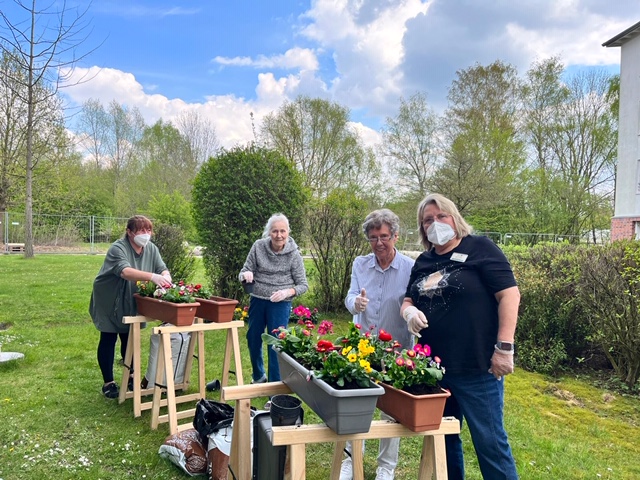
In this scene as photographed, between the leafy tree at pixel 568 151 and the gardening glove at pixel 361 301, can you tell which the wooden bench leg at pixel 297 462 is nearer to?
the gardening glove at pixel 361 301

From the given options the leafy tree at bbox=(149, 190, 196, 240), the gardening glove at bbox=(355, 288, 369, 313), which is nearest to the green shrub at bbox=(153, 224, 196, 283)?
the gardening glove at bbox=(355, 288, 369, 313)

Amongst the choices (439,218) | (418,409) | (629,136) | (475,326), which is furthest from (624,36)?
(418,409)

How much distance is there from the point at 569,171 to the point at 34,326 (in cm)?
2262

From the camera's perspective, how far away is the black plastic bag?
8.79ft

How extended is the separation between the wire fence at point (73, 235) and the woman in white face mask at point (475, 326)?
17127 millimetres

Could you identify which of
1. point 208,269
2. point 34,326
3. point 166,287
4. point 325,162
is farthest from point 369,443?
point 325,162

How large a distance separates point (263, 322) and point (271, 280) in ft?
1.26

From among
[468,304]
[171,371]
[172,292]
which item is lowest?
[171,371]

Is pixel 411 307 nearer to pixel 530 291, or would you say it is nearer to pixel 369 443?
pixel 369 443

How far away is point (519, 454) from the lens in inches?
120

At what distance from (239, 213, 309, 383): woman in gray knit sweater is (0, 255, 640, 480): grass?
530 millimetres

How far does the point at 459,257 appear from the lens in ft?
6.39

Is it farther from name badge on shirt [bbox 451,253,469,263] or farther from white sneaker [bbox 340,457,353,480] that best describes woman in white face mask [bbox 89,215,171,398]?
name badge on shirt [bbox 451,253,469,263]

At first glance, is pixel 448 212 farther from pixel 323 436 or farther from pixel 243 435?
pixel 243 435
